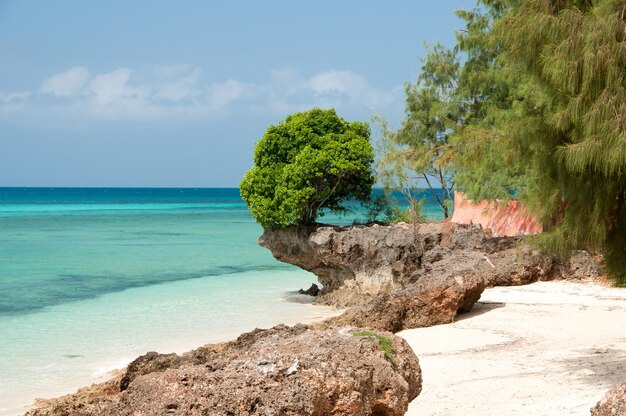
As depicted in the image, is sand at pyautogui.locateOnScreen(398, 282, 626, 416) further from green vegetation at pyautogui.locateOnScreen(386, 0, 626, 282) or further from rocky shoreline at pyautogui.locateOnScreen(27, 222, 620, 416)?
green vegetation at pyautogui.locateOnScreen(386, 0, 626, 282)

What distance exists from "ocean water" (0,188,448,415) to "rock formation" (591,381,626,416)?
8033 millimetres

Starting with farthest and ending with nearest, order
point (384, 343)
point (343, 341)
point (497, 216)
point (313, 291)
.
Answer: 1. point (497, 216)
2. point (313, 291)
3. point (384, 343)
4. point (343, 341)

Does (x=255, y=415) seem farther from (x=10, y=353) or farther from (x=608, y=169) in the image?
(x=10, y=353)

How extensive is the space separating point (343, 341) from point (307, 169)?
46.1 feet

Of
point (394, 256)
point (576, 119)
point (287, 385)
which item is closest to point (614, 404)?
point (287, 385)

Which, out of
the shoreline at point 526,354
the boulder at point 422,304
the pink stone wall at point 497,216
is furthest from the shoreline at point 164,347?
the pink stone wall at point 497,216

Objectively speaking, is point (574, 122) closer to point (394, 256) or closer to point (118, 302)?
point (394, 256)

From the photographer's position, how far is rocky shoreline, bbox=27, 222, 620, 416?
4.70m

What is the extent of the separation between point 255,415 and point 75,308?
53.6ft

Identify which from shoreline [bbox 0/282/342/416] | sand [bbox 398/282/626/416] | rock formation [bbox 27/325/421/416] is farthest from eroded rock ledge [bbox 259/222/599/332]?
rock formation [bbox 27/325/421/416]

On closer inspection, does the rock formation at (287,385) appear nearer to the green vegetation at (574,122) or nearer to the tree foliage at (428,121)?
the green vegetation at (574,122)

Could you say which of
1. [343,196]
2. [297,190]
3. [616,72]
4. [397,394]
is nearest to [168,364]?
[397,394]

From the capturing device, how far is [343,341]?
5.55m

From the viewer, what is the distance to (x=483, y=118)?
24.2 meters
